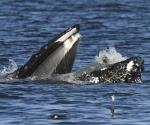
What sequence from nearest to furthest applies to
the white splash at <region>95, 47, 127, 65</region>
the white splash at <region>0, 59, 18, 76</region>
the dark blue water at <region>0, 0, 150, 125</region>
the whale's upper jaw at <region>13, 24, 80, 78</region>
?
the dark blue water at <region>0, 0, 150, 125</region>
the whale's upper jaw at <region>13, 24, 80, 78</region>
the white splash at <region>95, 47, 127, 65</region>
the white splash at <region>0, 59, 18, 76</region>

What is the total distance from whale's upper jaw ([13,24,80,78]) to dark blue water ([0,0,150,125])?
0.54 m

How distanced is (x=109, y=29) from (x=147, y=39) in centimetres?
450

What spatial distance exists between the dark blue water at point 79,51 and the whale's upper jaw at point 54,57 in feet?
1.77

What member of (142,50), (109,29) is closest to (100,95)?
(142,50)

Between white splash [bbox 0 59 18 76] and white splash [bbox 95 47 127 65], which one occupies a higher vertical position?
white splash [bbox 95 47 127 65]

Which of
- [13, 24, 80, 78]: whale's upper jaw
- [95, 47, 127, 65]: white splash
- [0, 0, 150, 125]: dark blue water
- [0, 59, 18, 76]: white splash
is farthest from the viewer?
[0, 59, 18, 76]: white splash

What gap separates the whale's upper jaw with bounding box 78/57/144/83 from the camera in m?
24.6

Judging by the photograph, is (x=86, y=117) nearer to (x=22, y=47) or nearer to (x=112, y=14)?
(x=22, y=47)

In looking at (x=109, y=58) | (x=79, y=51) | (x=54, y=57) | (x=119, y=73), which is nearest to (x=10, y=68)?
(x=109, y=58)

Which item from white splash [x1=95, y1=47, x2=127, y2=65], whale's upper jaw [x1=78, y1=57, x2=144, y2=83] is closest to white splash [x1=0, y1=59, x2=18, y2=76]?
white splash [x1=95, y1=47, x2=127, y2=65]

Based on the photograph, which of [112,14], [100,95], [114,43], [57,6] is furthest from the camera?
[57,6]

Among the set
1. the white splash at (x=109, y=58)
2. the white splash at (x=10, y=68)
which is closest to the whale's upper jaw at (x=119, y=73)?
the white splash at (x=109, y=58)

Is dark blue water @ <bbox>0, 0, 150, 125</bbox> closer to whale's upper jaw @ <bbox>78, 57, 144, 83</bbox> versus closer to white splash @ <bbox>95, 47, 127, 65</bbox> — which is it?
whale's upper jaw @ <bbox>78, 57, 144, 83</bbox>

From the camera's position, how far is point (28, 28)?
41.2m
